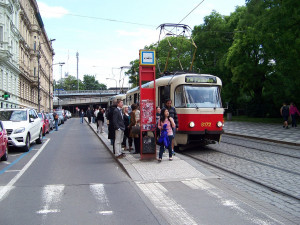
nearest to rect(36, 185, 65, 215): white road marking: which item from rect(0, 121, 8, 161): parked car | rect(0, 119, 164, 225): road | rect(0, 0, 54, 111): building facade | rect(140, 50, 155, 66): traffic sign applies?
rect(0, 119, 164, 225): road

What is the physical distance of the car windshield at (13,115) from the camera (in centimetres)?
1424

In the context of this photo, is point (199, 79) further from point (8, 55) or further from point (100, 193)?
point (8, 55)

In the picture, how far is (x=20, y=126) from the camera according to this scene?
13.6 metres

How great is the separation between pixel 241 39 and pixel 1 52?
23.9 meters

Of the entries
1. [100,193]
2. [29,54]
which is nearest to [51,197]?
[100,193]

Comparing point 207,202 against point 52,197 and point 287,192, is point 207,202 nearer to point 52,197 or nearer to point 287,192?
point 287,192

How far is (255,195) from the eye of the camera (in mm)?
6414

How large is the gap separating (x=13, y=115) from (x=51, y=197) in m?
9.25

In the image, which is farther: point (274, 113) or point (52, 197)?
point (274, 113)

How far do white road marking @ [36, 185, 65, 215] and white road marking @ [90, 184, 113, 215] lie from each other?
0.65m

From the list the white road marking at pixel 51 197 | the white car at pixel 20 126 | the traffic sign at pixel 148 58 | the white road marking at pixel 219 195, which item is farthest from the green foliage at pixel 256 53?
the white road marking at pixel 51 197

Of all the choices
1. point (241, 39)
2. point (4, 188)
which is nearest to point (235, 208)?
point (4, 188)

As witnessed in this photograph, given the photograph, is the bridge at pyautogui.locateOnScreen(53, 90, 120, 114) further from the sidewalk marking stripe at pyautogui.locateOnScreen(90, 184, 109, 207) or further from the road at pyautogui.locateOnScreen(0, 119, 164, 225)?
the sidewalk marking stripe at pyautogui.locateOnScreen(90, 184, 109, 207)

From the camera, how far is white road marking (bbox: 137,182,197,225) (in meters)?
4.98
